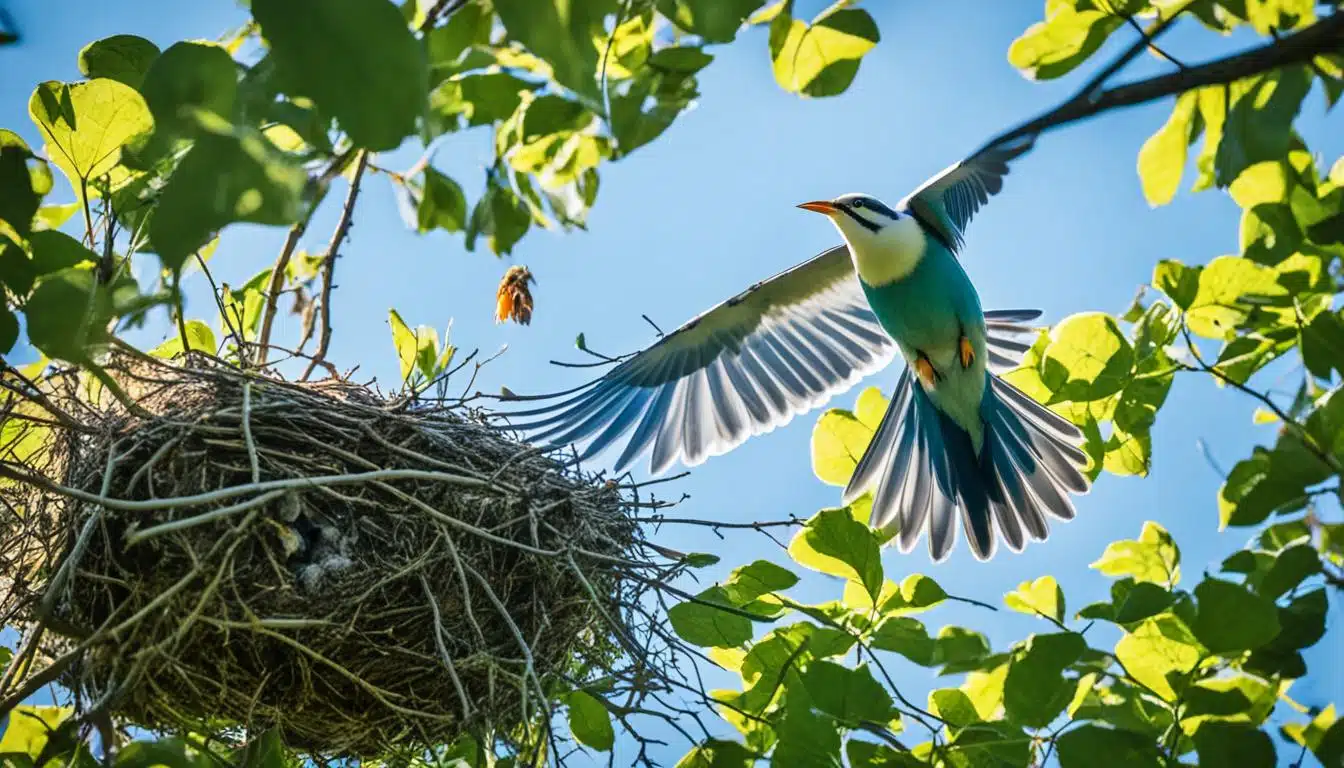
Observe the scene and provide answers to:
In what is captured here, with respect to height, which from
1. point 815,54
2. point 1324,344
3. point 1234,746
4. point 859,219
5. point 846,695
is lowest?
point 1234,746

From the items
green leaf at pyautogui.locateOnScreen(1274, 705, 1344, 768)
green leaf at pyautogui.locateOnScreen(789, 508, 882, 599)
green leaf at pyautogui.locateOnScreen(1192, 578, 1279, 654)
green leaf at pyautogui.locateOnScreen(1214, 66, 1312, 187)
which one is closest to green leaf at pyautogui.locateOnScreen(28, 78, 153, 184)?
green leaf at pyautogui.locateOnScreen(789, 508, 882, 599)

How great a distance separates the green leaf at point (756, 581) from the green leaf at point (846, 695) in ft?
1.11

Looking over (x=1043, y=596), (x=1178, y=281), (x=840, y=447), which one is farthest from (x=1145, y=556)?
(x=840, y=447)

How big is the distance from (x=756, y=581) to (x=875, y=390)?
811 millimetres

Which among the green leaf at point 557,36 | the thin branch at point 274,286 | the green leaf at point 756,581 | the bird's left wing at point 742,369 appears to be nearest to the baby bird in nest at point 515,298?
the bird's left wing at point 742,369

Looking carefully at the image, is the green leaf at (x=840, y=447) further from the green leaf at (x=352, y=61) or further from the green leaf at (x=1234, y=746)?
the green leaf at (x=352, y=61)

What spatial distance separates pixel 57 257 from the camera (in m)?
1.85

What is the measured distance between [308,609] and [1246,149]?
186 centimetres

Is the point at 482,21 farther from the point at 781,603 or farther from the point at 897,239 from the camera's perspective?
the point at 897,239

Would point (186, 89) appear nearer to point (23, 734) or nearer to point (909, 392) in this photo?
point (23, 734)

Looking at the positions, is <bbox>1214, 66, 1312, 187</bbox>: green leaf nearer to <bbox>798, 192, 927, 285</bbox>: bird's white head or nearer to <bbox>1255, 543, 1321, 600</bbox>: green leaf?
<bbox>1255, 543, 1321, 600</bbox>: green leaf

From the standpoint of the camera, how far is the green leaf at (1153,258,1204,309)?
2604mm

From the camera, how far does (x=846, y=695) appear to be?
209 cm

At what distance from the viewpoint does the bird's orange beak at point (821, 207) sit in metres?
4.13
